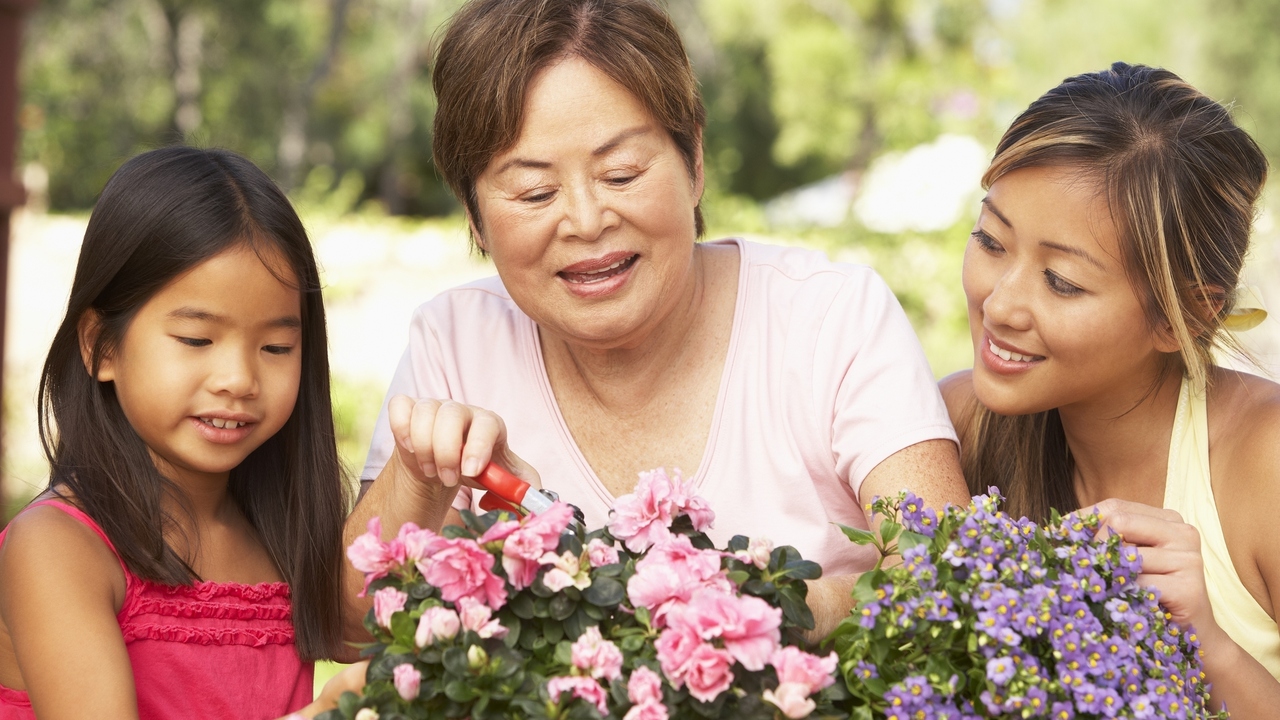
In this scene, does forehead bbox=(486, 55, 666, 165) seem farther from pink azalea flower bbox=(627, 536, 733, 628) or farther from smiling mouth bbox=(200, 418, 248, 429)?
pink azalea flower bbox=(627, 536, 733, 628)

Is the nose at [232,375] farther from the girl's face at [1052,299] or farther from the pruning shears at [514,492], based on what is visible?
the girl's face at [1052,299]

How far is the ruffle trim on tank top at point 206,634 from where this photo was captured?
1.82m

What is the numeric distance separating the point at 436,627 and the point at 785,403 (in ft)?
3.23

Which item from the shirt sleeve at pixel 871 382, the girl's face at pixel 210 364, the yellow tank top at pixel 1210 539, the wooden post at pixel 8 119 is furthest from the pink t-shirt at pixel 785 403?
the wooden post at pixel 8 119

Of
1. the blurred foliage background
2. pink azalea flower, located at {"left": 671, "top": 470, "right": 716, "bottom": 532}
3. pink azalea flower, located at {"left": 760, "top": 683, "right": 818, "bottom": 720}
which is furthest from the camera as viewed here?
the blurred foliage background

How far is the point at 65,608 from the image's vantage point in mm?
1651

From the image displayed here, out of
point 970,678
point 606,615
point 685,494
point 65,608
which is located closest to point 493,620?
point 606,615

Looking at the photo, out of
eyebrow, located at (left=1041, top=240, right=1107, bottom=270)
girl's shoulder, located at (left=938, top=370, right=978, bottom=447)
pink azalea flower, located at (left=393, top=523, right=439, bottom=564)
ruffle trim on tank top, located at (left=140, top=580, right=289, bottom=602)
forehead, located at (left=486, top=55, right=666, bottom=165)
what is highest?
forehead, located at (left=486, top=55, right=666, bottom=165)

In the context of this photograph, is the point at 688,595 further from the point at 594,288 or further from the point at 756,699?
the point at 594,288

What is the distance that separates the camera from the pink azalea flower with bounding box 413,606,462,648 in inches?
51.3

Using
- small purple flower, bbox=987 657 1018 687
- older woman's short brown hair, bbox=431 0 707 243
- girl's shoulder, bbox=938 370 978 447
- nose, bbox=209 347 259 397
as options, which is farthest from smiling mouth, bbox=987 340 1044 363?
nose, bbox=209 347 259 397

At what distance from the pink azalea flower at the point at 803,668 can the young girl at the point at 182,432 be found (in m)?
0.97

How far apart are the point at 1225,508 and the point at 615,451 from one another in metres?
1.03

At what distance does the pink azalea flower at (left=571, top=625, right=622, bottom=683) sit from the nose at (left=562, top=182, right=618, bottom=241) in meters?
0.82
